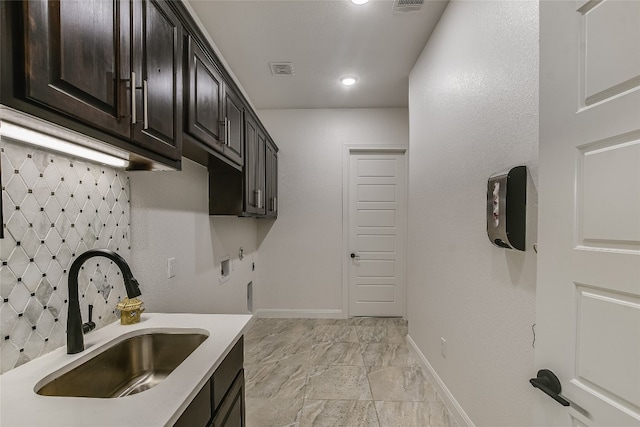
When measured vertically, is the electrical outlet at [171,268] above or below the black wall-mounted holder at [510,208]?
below

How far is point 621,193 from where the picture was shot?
721 millimetres

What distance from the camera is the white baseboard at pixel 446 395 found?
191 cm

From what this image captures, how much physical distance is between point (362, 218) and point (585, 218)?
3405mm

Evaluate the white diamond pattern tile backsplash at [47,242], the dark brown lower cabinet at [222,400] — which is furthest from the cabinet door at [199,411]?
the white diamond pattern tile backsplash at [47,242]

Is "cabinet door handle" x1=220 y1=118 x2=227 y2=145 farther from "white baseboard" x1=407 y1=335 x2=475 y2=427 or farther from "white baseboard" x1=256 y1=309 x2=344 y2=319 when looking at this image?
"white baseboard" x1=256 y1=309 x2=344 y2=319

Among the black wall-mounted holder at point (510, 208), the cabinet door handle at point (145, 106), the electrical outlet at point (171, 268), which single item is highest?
the cabinet door handle at point (145, 106)

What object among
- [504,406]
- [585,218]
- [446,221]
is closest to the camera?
[585,218]

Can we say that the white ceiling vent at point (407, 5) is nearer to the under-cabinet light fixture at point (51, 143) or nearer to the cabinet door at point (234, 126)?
the cabinet door at point (234, 126)

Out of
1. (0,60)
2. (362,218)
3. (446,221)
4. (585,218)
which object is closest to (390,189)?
(362,218)

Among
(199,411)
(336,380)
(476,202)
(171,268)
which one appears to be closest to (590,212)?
(476,202)

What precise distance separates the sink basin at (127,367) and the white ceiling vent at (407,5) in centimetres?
249

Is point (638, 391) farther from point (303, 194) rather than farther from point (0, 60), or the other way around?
point (303, 194)

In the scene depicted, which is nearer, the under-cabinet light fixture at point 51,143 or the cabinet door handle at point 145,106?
the under-cabinet light fixture at point 51,143

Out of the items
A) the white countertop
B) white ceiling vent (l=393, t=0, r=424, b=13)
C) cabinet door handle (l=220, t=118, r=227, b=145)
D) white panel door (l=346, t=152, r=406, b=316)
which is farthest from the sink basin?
white panel door (l=346, t=152, r=406, b=316)
